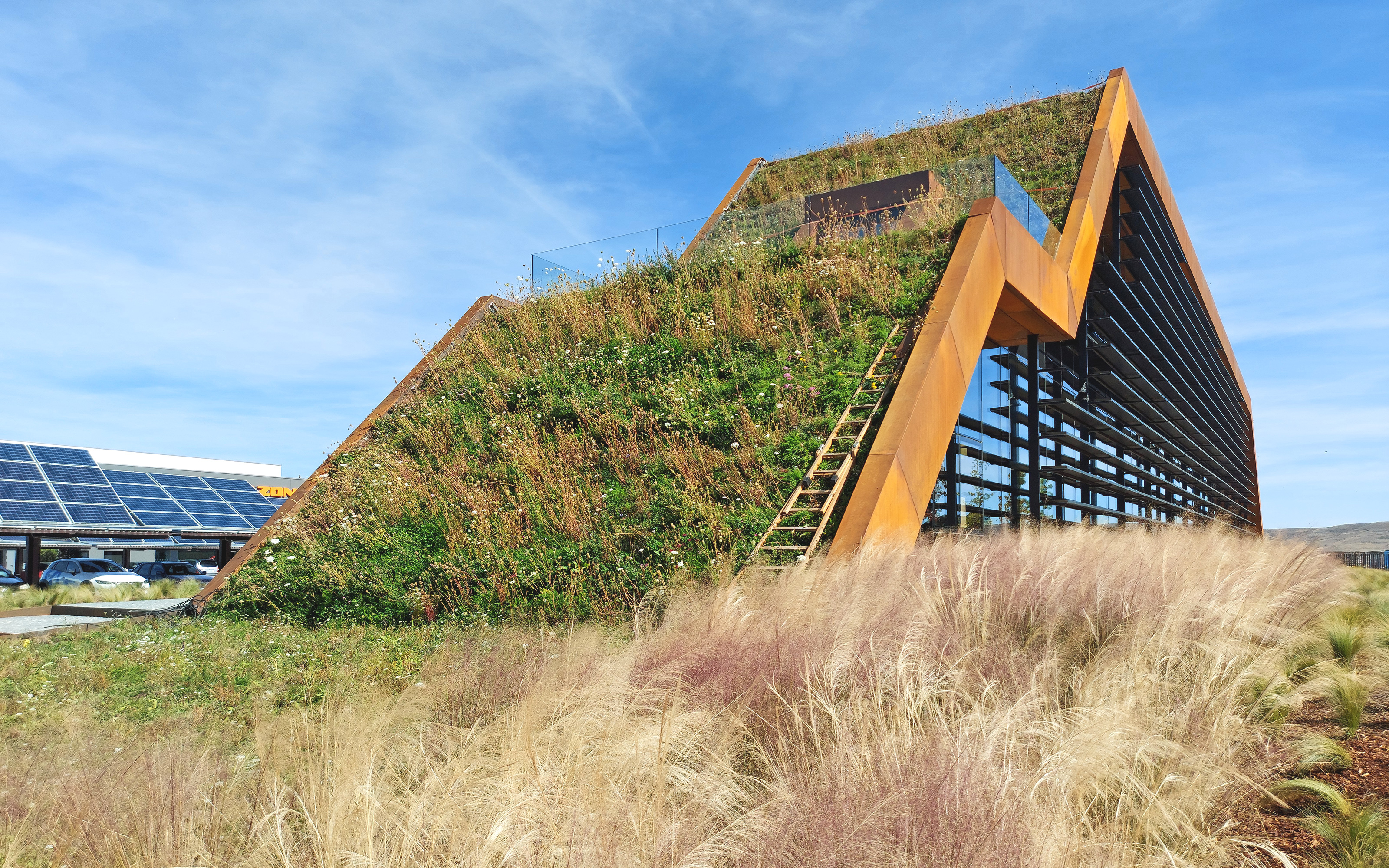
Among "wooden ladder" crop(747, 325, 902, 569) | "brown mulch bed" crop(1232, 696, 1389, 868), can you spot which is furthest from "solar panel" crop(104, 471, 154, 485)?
"brown mulch bed" crop(1232, 696, 1389, 868)

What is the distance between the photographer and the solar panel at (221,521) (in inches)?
1045

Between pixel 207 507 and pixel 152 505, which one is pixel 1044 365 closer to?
pixel 152 505

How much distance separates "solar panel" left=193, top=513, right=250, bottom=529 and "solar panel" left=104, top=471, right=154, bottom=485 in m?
2.63

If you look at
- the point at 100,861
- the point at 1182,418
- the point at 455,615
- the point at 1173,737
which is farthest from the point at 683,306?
A: the point at 1182,418

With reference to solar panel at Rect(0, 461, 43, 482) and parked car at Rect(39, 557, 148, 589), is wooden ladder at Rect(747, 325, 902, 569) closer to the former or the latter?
parked car at Rect(39, 557, 148, 589)

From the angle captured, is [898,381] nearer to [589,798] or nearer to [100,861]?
[589,798]

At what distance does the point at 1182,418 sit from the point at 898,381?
19718 millimetres

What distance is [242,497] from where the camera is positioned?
31.2 m

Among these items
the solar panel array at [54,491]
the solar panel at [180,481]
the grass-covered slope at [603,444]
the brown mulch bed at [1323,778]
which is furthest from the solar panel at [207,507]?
the brown mulch bed at [1323,778]

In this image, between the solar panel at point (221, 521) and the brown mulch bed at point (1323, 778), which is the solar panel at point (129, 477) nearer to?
the solar panel at point (221, 521)

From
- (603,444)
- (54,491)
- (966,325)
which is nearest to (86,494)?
(54,491)

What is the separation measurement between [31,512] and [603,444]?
20.3 metres

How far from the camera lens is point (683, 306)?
480 inches

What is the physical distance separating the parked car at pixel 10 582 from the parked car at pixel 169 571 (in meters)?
2.83
